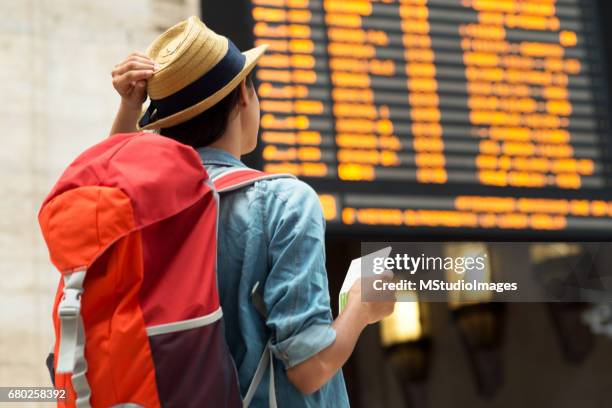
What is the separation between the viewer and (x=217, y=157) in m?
1.59

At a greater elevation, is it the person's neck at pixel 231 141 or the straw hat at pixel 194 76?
the straw hat at pixel 194 76

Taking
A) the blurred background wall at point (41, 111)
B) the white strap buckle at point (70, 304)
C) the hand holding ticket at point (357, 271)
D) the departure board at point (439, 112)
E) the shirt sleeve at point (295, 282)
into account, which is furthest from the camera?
the departure board at point (439, 112)

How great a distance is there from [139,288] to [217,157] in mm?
313

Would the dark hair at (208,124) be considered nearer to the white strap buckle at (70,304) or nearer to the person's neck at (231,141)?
the person's neck at (231,141)

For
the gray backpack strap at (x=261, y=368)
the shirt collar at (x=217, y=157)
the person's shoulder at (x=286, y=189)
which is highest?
the shirt collar at (x=217, y=157)

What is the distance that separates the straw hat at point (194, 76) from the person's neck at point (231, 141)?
0.16 ft

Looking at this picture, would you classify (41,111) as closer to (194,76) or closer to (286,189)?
(194,76)

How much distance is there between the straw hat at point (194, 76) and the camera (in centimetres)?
158

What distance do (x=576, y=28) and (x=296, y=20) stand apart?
117cm

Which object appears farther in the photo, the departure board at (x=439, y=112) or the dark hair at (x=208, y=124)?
the departure board at (x=439, y=112)

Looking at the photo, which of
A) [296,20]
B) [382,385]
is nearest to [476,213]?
[296,20]

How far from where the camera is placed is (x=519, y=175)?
4164 millimetres

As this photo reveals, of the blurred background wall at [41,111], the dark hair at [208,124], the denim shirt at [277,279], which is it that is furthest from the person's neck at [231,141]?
the blurred background wall at [41,111]

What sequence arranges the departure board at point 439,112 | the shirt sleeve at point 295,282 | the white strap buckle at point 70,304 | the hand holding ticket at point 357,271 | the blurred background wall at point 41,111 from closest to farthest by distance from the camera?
the white strap buckle at point 70,304 → the shirt sleeve at point 295,282 → the hand holding ticket at point 357,271 → the blurred background wall at point 41,111 → the departure board at point 439,112
